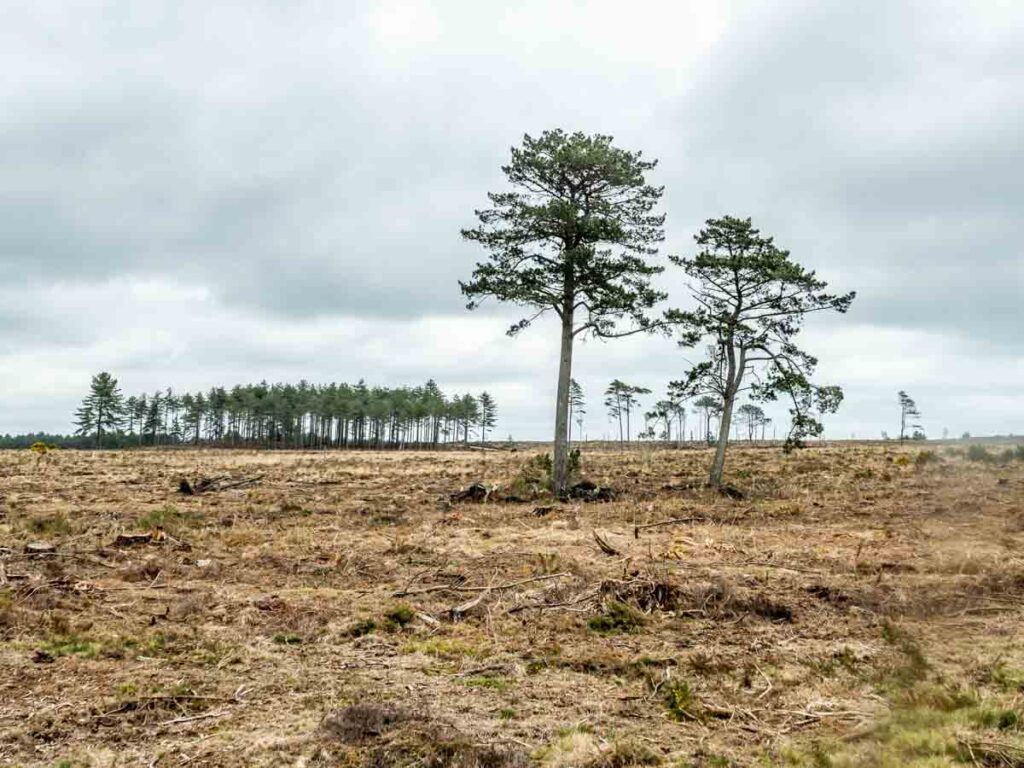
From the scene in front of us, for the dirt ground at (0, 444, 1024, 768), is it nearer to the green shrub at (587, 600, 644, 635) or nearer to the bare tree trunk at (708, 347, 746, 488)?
the green shrub at (587, 600, 644, 635)

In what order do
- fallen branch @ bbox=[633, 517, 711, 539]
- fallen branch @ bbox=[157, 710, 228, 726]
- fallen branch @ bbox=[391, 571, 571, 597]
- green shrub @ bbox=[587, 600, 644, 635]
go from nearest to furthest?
fallen branch @ bbox=[157, 710, 228, 726]
green shrub @ bbox=[587, 600, 644, 635]
fallen branch @ bbox=[391, 571, 571, 597]
fallen branch @ bbox=[633, 517, 711, 539]

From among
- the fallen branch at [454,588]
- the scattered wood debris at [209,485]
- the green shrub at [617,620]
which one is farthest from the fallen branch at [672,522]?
the scattered wood debris at [209,485]

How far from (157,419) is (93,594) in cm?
12214

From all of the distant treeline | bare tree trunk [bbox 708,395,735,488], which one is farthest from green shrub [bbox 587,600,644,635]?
the distant treeline

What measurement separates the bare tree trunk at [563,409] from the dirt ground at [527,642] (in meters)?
7.89

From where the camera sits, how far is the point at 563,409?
75.5ft

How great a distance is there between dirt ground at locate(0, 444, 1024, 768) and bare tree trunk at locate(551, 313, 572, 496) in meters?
7.89

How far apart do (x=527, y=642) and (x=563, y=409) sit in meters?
16.0

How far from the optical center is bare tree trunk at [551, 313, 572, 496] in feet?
Result: 74.2

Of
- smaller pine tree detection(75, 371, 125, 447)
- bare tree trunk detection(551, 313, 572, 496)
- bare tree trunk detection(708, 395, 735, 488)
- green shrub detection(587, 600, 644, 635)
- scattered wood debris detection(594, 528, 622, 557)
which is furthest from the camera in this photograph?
smaller pine tree detection(75, 371, 125, 447)

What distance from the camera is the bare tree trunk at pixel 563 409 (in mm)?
22625

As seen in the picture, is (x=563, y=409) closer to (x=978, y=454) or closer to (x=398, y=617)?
(x=398, y=617)

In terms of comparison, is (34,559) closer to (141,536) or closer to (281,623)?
(141,536)

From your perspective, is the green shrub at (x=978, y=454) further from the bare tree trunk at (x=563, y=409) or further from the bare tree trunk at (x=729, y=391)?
the bare tree trunk at (x=729, y=391)
